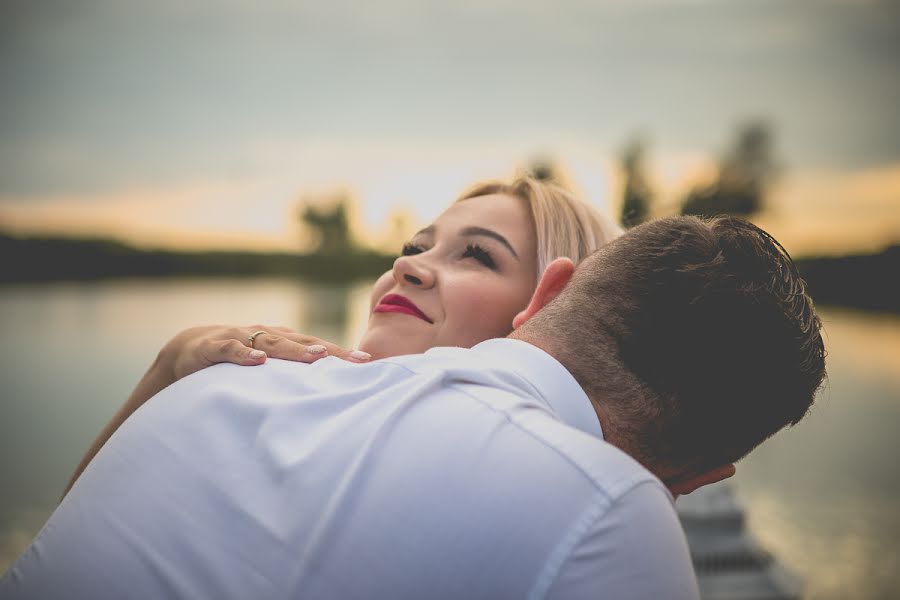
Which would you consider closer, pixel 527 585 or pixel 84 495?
pixel 527 585

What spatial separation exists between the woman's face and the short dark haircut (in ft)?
3.58

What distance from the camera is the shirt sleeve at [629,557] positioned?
97 cm

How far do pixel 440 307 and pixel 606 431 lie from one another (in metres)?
1.34

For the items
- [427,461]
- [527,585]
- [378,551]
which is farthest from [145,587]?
[527,585]

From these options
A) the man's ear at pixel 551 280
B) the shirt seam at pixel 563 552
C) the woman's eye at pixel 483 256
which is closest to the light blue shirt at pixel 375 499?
the shirt seam at pixel 563 552

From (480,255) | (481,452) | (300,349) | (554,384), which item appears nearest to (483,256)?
(480,255)

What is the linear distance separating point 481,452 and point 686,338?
0.62 metres

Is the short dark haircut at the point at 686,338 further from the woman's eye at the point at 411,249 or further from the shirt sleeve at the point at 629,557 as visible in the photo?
the woman's eye at the point at 411,249

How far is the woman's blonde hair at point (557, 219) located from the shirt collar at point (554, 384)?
4.78 ft

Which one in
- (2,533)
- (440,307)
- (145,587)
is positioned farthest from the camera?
(2,533)

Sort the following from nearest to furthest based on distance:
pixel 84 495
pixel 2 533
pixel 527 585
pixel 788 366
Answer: pixel 527 585 → pixel 84 495 → pixel 788 366 → pixel 2 533

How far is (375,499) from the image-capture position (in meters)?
1.07

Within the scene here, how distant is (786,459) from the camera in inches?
1893

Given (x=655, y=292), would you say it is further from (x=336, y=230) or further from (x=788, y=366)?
(x=336, y=230)
